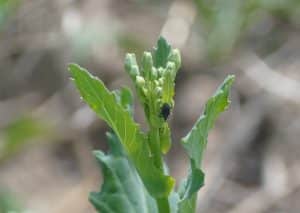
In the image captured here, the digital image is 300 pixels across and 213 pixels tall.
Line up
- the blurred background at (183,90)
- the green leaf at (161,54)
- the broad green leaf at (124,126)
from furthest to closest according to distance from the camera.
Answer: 1. the blurred background at (183,90)
2. the green leaf at (161,54)
3. the broad green leaf at (124,126)

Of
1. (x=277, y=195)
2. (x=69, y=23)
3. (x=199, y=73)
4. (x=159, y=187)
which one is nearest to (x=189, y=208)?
(x=159, y=187)

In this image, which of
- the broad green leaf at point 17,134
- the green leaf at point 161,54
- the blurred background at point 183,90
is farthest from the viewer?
the blurred background at point 183,90

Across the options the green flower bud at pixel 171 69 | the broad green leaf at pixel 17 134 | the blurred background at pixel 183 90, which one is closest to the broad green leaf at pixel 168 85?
the green flower bud at pixel 171 69

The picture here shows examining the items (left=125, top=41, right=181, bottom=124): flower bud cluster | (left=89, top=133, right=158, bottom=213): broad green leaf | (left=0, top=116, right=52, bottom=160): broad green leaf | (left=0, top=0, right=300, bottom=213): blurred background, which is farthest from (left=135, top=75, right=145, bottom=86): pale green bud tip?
(left=0, top=0, right=300, bottom=213): blurred background

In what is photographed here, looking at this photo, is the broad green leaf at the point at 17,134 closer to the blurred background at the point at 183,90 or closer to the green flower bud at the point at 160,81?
the blurred background at the point at 183,90

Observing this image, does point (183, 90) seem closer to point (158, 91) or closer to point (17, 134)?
point (17, 134)

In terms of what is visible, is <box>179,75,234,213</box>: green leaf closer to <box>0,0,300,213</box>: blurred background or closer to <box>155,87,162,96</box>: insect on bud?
<box>155,87,162,96</box>: insect on bud

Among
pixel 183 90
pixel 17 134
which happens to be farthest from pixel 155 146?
pixel 183 90
